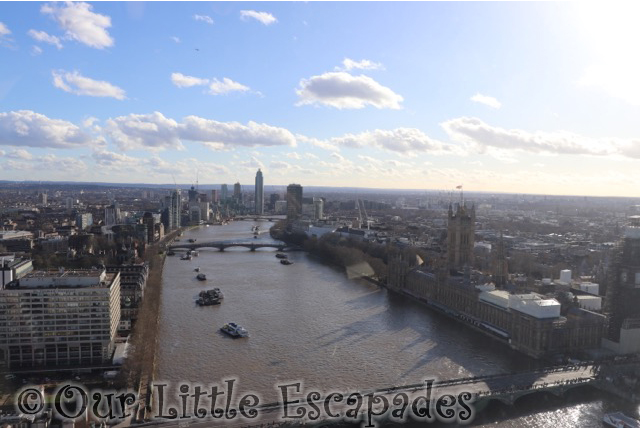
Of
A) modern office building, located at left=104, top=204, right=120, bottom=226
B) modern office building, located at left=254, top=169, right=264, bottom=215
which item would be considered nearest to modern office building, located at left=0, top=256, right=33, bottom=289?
modern office building, located at left=104, top=204, right=120, bottom=226

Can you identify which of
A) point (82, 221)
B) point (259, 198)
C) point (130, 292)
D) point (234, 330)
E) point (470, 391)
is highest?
point (259, 198)

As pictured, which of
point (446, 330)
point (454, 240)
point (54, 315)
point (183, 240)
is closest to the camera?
point (54, 315)

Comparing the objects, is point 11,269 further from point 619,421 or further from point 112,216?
point 112,216

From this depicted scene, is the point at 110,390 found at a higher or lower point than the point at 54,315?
lower

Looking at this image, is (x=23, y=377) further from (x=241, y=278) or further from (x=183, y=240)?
(x=183, y=240)

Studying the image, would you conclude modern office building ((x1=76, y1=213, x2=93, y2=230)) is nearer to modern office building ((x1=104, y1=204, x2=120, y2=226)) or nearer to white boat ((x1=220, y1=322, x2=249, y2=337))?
modern office building ((x1=104, y1=204, x2=120, y2=226))

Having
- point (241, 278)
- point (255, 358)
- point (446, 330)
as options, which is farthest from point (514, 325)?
point (241, 278)

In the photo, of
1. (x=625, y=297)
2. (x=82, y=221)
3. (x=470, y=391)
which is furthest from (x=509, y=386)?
(x=82, y=221)
